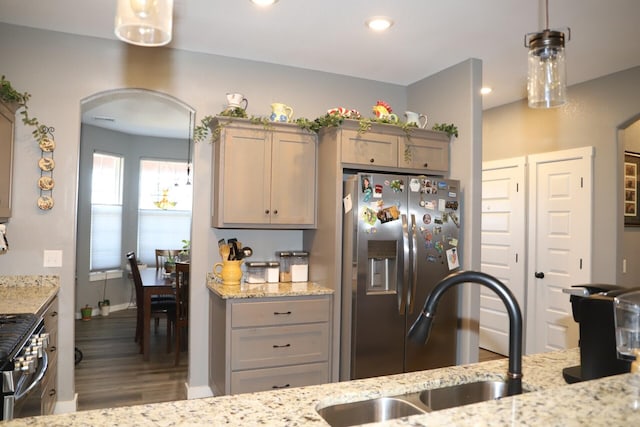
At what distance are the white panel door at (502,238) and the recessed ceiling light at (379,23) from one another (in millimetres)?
2413

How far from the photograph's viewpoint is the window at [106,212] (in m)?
6.80

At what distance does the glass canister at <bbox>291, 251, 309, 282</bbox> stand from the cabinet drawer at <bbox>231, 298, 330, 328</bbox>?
16.8 inches

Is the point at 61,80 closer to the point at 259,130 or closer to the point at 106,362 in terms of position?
the point at 259,130

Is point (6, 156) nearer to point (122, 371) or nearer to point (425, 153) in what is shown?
point (122, 371)

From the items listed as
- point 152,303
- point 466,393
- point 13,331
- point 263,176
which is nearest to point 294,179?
point 263,176

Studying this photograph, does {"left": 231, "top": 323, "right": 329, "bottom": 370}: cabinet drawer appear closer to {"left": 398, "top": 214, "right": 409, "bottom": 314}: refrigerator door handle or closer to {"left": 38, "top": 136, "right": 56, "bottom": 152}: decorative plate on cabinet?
{"left": 398, "top": 214, "right": 409, "bottom": 314}: refrigerator door handle

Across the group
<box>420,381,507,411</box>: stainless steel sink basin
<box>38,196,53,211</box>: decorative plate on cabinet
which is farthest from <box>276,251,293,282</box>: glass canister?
<box>420,381,507,411</box>: stainless steel sink basin

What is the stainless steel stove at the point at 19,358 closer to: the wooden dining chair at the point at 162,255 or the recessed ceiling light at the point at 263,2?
the recessed ceiling light at the point at 263,2

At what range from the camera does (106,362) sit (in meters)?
4.54

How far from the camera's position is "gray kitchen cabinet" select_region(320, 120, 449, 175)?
11.2 ft

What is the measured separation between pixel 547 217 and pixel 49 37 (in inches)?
174

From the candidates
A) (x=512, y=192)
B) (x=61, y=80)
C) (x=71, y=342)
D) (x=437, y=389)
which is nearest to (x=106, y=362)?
(x=71, y=342)

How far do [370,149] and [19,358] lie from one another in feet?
8.23

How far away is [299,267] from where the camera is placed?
367 centimetres
